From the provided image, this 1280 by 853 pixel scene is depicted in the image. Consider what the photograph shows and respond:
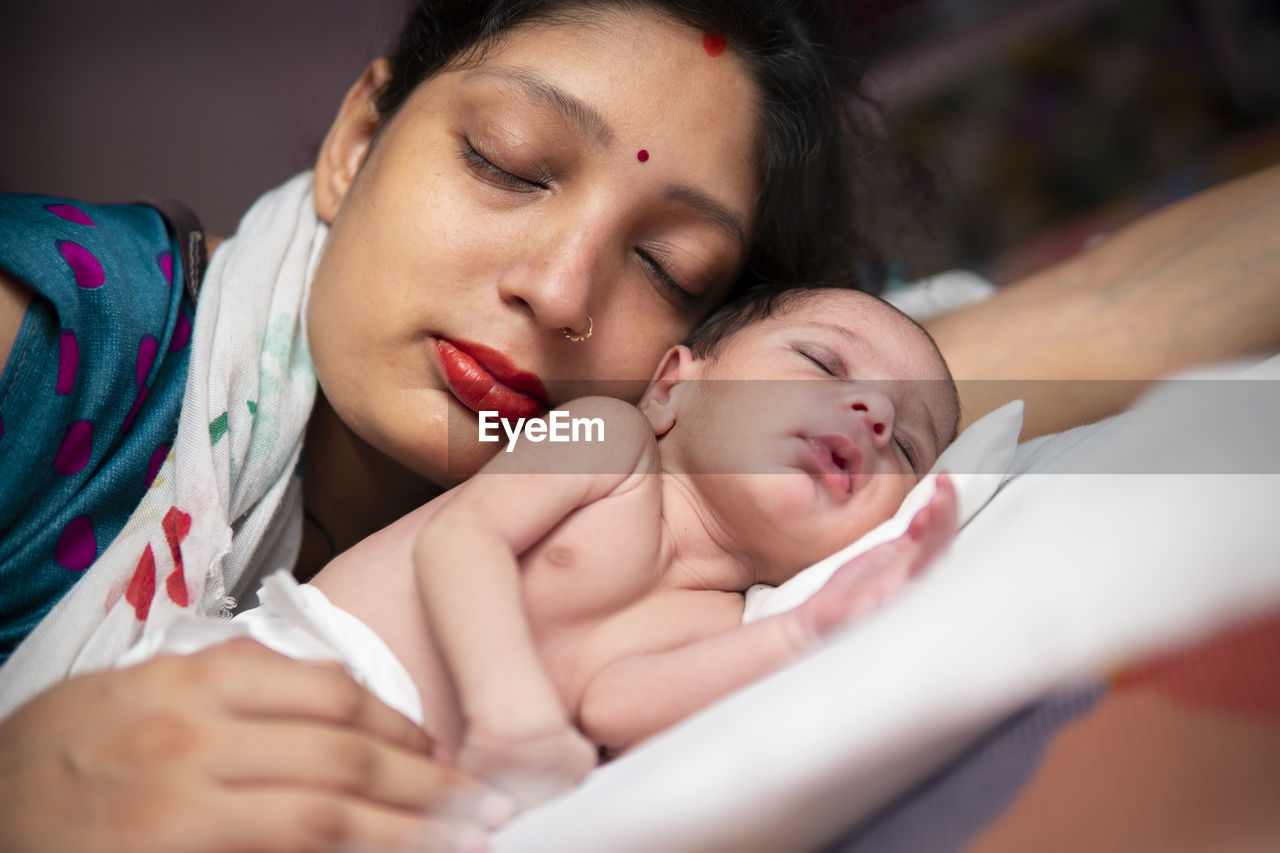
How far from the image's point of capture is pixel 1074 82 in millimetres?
2713

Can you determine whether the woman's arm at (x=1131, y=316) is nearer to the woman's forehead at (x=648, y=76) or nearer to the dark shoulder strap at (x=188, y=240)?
the woman's forehead at (x=648, y=76)

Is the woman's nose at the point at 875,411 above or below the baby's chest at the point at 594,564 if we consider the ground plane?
above

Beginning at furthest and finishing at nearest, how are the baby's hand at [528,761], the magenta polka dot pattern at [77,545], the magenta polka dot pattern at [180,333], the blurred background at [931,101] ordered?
the blurred background at [931,101]
the magenta polka dot pattern at [180,333]
the magenta polka dot pattern at [77,545]
the baby's hand at [528,761]

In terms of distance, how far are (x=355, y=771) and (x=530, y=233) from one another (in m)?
0.60

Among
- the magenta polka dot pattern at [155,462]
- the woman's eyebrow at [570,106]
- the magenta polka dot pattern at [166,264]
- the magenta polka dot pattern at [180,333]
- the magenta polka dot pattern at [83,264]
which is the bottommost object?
the magenta polka dot pattern at [155,462]

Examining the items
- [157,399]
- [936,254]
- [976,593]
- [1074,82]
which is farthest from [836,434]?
[1074,82]

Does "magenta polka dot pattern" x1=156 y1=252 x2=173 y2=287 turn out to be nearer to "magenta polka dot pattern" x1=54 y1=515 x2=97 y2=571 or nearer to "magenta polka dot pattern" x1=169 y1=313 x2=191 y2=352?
"magenta polka dot pattern" x1=169 y1=313 x2=191 y2=352

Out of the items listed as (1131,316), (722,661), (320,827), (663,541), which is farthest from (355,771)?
(1131,316)

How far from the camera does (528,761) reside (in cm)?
64

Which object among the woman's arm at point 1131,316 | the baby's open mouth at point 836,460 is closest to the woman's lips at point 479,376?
the baby's open mouth at point 836,460

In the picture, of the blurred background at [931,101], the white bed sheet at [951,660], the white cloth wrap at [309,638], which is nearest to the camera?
the white bed sheet at [951,660]

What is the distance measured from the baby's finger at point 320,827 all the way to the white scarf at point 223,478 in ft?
1.10

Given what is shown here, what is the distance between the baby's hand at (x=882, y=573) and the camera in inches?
27.5

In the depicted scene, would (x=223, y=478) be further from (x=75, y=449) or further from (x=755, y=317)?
(x=755, y=317)
